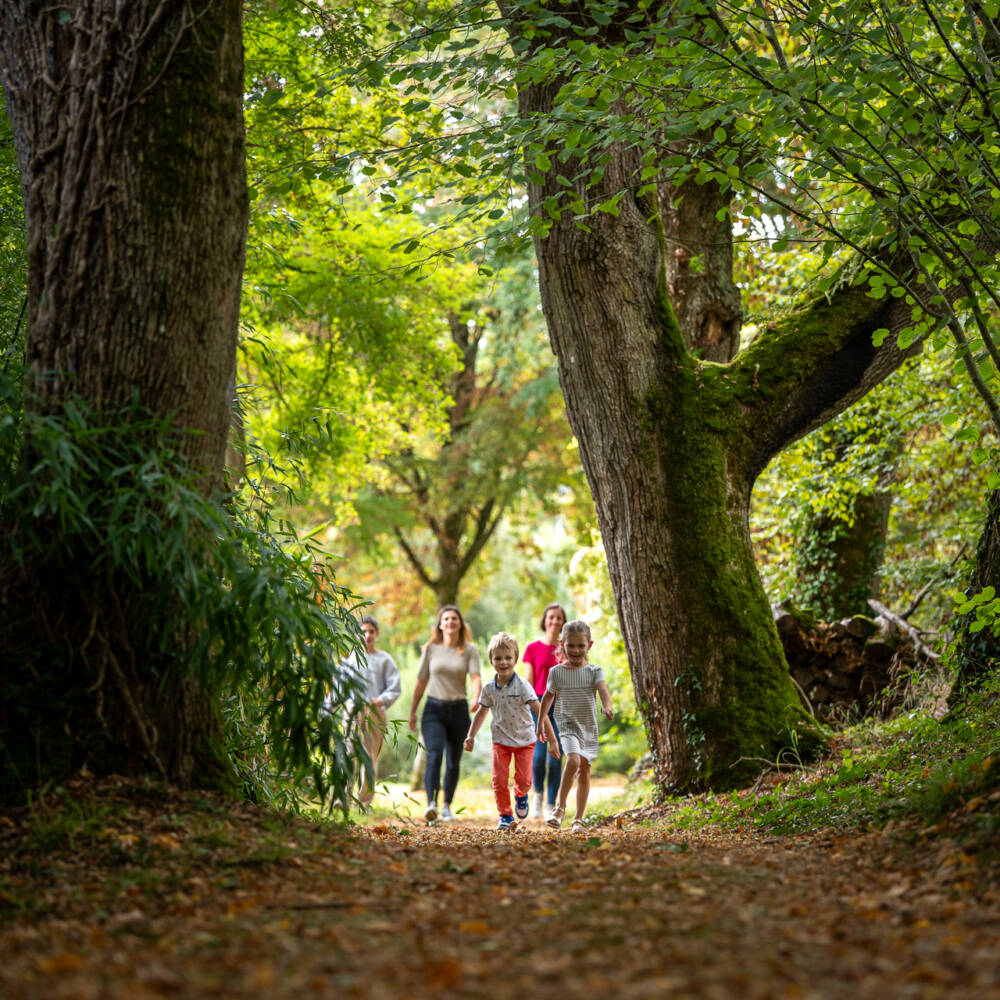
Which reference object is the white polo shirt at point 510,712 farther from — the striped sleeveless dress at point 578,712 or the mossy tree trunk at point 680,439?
the mossy tree trunk at point 680,439

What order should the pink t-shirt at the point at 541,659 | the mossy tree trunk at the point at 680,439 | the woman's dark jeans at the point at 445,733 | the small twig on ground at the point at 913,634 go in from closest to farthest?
the mossy tree trunk at the point at 680,439 → the small twig on ground at the point at 913,634 → the woman's dark jeans at the point at 445,733 → the pink t-shirt at the point at 541,659

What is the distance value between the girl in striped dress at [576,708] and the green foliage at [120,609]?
11.7 feet

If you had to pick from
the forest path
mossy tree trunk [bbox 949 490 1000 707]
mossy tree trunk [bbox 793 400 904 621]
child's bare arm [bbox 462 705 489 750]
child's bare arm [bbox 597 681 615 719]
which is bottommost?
the forest path

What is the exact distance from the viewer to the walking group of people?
291 inches

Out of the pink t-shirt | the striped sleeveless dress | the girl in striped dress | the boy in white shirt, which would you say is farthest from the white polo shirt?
the pink t-shirt

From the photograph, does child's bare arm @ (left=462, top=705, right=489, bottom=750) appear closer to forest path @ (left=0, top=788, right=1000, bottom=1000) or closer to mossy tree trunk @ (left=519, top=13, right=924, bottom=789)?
mossy tree trunk @ (left=519, top=13, right=924, bottom=789)

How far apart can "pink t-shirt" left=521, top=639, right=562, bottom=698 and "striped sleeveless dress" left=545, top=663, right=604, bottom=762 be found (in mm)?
1844

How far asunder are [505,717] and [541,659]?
5.90ft

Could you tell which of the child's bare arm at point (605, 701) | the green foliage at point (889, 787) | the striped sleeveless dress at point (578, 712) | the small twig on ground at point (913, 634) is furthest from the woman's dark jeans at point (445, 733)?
the small twig on ground at point (913, 634)

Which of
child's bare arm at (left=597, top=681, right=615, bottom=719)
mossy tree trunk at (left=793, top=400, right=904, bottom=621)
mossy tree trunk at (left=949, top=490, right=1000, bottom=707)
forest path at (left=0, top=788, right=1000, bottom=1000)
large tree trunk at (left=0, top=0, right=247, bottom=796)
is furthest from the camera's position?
mossy tree trunk at (left=793, top=400, right=904, bottom=621)

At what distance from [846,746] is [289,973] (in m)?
5.24

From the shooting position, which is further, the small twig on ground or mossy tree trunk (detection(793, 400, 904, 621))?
mossy tree trunk (detection(793, 400, 904, 621))

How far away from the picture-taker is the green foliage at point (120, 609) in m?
3.71

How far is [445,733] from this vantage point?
9.12 metres
